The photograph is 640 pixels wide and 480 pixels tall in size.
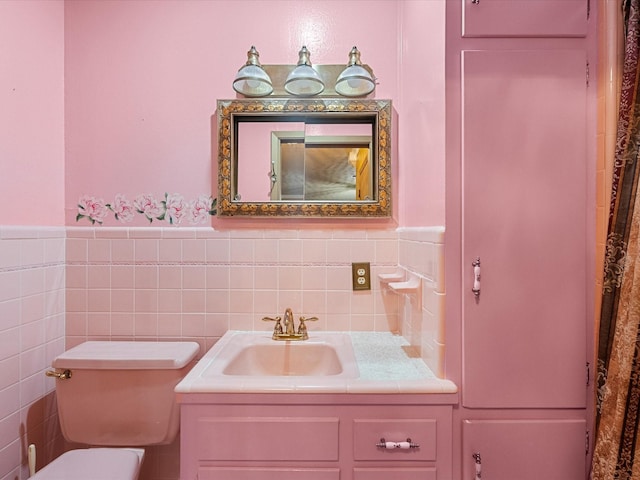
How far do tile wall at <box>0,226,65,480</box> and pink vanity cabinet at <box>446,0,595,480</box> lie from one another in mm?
1490

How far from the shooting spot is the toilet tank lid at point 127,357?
4.55 ft

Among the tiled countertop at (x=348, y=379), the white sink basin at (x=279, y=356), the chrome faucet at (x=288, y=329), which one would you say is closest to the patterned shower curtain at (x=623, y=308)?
the tiled countertop at (x=348, y=379)

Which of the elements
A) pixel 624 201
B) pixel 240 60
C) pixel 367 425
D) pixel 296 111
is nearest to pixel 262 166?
pixel 296 111

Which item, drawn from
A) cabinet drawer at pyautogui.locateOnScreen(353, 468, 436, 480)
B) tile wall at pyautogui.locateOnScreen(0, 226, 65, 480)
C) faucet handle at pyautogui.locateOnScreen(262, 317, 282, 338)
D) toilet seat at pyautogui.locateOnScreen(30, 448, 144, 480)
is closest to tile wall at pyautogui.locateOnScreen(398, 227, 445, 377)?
cabinet drawer at pyautogui.locateOnScreen(353, 468, 436, 480)

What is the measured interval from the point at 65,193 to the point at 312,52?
121 centimetres

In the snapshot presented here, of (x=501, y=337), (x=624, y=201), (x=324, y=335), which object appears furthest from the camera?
(x=324, y=335)

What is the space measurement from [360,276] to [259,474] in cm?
84

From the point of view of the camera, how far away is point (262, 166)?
168cm

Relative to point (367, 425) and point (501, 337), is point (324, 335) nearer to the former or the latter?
point (367, 425)

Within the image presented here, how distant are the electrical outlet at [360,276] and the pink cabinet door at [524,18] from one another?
3.03 feet

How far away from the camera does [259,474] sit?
1090 millimetres

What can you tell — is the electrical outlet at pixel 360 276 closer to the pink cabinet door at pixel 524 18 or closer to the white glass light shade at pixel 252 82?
the white glass light shade at pixel 252 82

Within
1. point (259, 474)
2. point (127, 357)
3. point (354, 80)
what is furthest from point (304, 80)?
point (259, 474)

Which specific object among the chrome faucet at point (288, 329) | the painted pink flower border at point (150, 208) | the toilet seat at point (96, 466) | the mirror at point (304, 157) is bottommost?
the toilet seat at point (96, 466)
